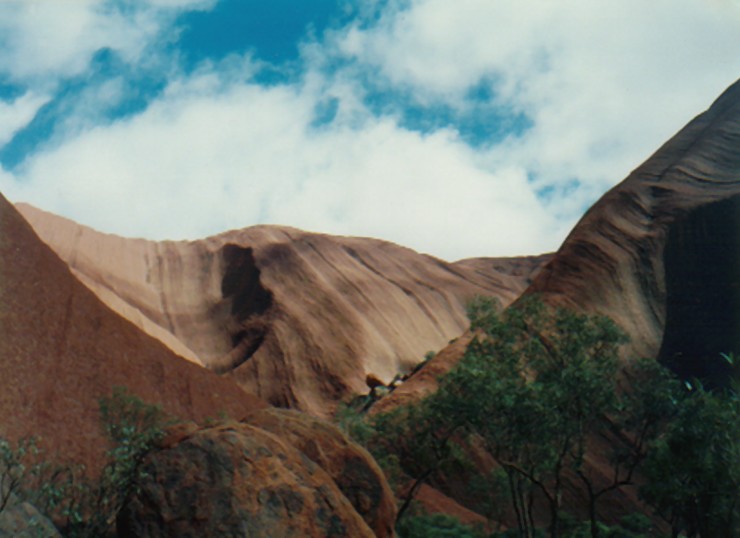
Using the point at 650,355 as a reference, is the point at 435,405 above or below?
above

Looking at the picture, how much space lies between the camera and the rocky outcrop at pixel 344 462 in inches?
555

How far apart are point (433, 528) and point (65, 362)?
1137 cm

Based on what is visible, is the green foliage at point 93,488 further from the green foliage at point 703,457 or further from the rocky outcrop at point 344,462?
the green foliage at point 703,457

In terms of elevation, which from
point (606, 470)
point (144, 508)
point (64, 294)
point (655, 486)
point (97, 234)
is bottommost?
point (606, 470)

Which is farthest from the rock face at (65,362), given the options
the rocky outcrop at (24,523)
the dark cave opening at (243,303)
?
the dark cave opening at (243,303)

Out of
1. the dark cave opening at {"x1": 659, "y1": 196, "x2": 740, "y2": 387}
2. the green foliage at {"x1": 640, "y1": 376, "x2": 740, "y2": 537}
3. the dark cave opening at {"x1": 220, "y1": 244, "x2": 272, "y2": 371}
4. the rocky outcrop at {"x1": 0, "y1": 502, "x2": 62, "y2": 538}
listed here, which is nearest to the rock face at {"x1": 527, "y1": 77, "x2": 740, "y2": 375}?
the dark cave opening at {"x1": 659, "y1": 196, "x2": 740, "y2": 387}

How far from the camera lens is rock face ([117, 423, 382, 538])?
37.2 ft

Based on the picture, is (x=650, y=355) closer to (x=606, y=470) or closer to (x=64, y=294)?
(x=606, y=470)

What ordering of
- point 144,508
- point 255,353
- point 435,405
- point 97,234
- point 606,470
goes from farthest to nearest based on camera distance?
point 97,234, point 255,353, point 606,470, point 435,405, point 144,508

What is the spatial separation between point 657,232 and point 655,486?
79.8ft

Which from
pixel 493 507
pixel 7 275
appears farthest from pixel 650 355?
pixel 7 275

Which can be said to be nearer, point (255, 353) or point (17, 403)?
point (17, 403)

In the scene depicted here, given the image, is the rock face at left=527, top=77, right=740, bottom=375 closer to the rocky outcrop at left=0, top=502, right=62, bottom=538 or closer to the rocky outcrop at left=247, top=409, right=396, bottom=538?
the rocky outcrop at left=247, top=409, right=396, bottom=538

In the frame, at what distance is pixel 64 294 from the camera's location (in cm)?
2575
